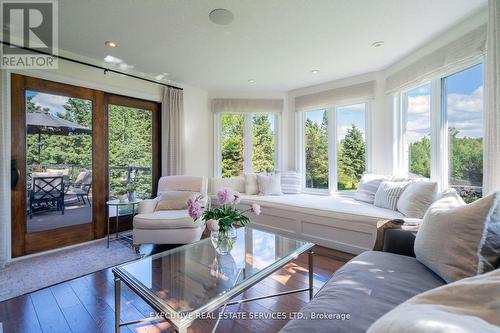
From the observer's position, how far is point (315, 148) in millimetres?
4262

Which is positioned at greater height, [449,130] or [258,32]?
[258,32]

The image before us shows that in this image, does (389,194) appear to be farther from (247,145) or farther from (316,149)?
(247,145)

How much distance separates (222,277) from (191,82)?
3449 mm

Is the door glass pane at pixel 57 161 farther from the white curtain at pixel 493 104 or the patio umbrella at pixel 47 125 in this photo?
the white curtain at pixel 493 104

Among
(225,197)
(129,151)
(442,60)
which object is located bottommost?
(225,197)

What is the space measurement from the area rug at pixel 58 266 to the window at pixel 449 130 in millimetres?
3617

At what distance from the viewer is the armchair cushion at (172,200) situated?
10.1 ft

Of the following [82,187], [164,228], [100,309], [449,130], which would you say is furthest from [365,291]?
[82,187]

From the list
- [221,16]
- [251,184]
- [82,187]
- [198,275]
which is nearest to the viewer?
[198,275]

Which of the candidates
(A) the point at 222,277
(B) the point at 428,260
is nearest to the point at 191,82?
(A) the point at 222,277

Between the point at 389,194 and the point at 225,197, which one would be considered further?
the point at 389,194

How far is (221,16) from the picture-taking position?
83.7 inches

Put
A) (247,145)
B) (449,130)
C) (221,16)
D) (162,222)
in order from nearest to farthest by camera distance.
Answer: (221,16), (449,130), (162,222), (247,145)

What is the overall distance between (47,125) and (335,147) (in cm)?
411
